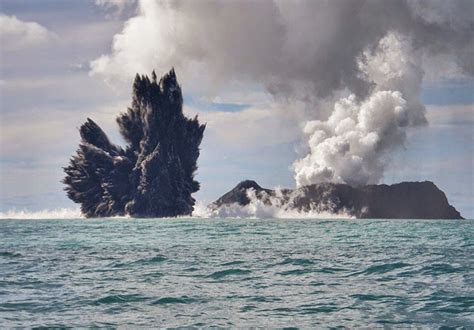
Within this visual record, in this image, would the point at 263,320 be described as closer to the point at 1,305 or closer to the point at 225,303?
the point at 225,303

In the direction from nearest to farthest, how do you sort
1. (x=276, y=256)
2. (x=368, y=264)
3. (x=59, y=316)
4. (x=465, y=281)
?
1. (x=59, y=316)
2. (x=465, y=281)
3. (x=368, y=264)
4. (x=276, y=256)

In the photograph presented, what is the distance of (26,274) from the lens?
97.2ft

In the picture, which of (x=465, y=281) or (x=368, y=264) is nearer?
(x=465, y=281)

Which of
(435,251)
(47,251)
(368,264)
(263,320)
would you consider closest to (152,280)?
(263,320)

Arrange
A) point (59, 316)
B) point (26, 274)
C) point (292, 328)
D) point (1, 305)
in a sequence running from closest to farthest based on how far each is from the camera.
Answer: point (292, 328), point (59, 316), point (1, 305), point (26, 274)

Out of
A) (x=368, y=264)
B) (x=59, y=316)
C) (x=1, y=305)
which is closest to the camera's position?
(x=59, y=316)

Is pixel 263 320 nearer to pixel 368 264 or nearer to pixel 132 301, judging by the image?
pixel 132 301

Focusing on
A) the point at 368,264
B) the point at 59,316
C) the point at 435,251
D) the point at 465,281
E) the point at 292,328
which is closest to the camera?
the point at 292,328

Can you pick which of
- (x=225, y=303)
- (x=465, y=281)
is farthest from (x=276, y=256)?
(x=225, y=303)

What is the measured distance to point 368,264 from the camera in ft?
109

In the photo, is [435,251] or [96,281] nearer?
[96,281]

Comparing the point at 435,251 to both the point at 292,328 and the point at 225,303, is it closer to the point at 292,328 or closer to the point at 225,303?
the point at 225,303

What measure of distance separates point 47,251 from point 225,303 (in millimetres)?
26035

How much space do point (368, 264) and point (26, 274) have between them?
1721 centimetres
